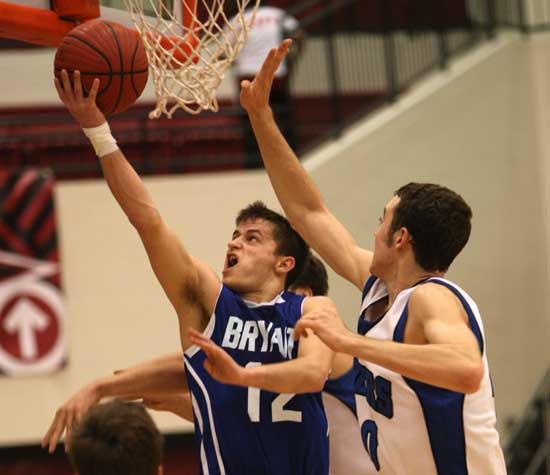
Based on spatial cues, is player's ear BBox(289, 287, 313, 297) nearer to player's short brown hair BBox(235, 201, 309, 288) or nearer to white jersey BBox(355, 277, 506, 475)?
player's short brown hair BBox(235, 201, 309, 288)

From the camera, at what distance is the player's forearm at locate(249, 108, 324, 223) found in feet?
13.8

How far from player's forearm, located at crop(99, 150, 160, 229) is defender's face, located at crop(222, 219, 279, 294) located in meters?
0.39

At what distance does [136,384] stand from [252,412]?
44 centimetres

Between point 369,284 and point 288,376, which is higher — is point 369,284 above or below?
above

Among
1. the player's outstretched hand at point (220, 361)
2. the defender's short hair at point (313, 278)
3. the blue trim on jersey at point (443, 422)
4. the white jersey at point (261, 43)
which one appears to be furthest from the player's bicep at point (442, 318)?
the white jersey at point (261, 43)

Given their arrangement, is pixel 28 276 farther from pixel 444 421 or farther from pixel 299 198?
pixel 444 421

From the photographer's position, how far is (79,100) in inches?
148

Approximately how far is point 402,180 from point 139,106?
2506 mm

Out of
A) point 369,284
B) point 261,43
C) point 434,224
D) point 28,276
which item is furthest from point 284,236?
point 261,43

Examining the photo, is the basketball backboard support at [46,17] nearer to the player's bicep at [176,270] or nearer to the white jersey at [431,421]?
the player's bicep at [176,270]

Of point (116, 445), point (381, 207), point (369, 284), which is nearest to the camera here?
point (116, 445)

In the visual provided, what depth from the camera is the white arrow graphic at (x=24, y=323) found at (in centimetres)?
732

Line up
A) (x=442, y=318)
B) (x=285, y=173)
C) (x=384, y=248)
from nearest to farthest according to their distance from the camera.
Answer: (x=442, y=318)
(x=384, y=248)
(x=285, y=173)

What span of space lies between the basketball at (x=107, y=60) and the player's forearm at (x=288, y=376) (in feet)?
3.70
